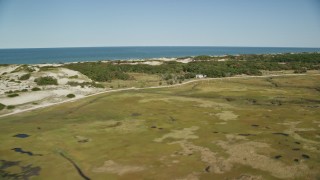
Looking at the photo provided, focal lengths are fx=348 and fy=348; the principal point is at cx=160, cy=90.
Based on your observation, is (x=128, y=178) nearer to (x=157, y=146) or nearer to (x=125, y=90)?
(x=157, y=146)

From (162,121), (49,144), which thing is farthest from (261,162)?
(49,144)

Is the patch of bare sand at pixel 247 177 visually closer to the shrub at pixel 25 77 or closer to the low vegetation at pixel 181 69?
the low vegetation at pixel 181 69

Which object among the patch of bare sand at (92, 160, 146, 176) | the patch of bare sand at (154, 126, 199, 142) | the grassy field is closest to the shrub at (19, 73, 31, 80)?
the grassy field

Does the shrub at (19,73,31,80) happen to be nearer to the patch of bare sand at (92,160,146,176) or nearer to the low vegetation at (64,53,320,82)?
the low vegetation at (64,53,320,82)

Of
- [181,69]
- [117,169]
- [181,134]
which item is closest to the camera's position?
[117,169]

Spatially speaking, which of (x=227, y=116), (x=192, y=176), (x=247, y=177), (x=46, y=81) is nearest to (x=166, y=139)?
(x=192, y=176)

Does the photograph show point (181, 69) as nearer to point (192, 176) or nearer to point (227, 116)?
point (227, 116)

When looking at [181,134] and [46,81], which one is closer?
[181,134]
